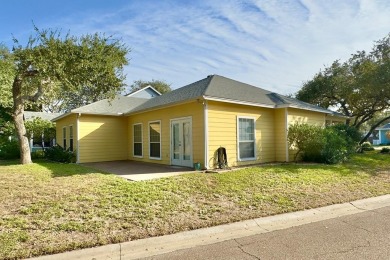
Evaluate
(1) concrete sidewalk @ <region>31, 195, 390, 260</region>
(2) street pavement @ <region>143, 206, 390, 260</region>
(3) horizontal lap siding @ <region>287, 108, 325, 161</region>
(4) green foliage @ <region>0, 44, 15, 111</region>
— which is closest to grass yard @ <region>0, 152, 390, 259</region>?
(1) concrete sidewalk @ <region>31, 195, 390, 260</region>

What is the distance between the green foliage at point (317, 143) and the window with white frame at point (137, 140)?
26.2 ft

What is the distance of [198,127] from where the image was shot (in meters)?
11.0

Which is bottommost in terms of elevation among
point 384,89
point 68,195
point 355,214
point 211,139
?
point 355,214

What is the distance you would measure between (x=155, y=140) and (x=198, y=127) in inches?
142

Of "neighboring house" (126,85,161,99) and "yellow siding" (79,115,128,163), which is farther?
"neighboring house" (126,85,161,99)

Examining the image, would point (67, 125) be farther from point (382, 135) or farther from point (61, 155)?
point (382, 135)

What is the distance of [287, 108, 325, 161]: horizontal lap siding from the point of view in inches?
512

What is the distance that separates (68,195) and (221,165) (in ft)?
19.8

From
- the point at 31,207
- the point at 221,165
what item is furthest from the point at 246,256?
the point at 221,165

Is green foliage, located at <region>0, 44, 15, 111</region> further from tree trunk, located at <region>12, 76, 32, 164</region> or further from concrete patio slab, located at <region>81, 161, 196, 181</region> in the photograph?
concrete patio slab, located at <region>81, 161, 196, 181</region>

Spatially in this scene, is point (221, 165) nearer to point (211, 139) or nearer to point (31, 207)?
point (211, 139)

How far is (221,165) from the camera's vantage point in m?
10.9

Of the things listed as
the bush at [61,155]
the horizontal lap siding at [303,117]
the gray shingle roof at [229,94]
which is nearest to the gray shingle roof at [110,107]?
the gray shingle roof at [229,94]

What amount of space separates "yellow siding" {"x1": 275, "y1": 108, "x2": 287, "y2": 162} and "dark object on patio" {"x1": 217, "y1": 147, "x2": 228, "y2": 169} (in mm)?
3460
